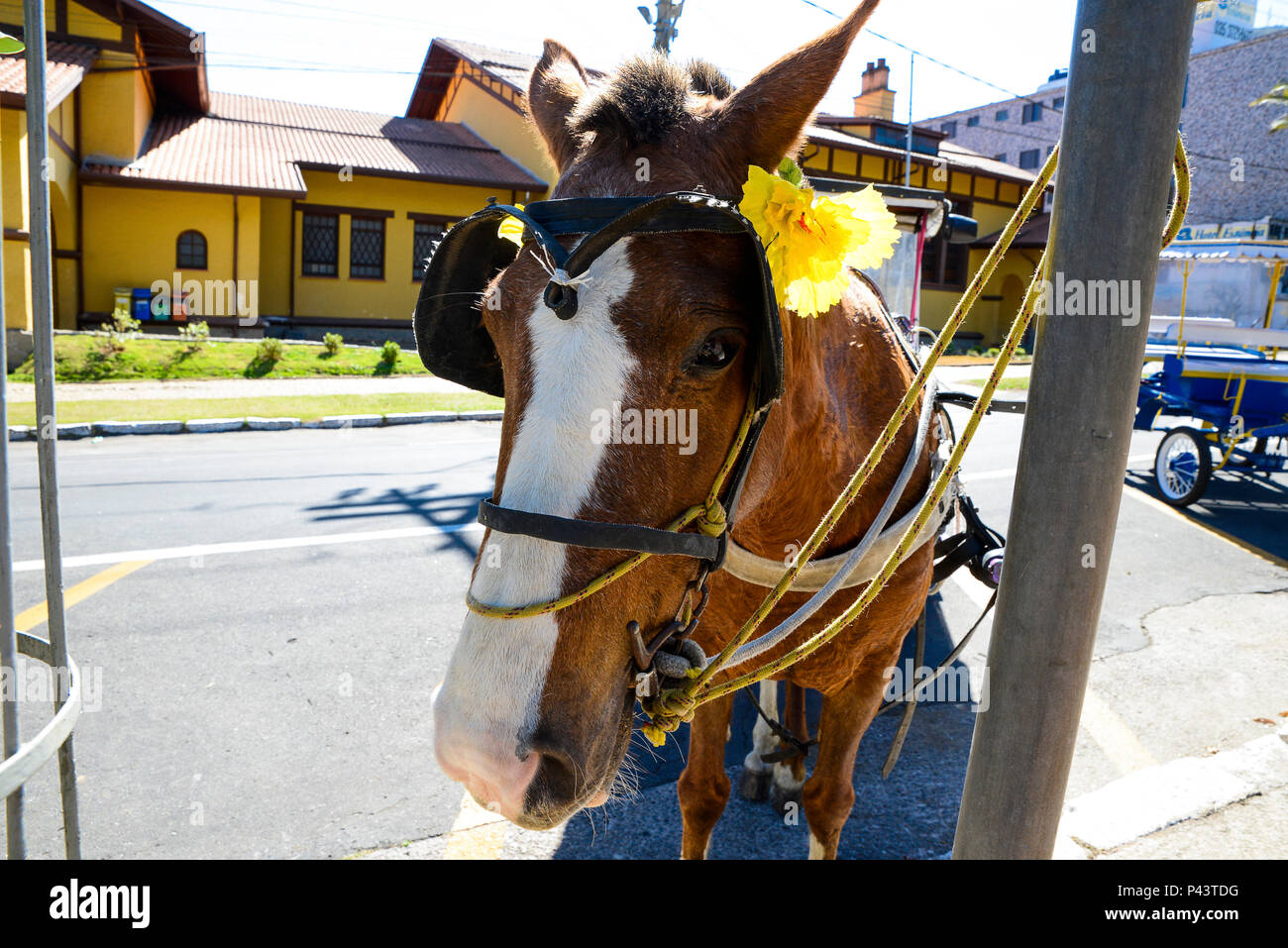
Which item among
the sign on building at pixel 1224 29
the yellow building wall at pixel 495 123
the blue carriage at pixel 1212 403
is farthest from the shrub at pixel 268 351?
the sign on building at pixel 1224 29

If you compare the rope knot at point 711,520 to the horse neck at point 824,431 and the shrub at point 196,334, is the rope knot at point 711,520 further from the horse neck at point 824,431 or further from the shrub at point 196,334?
the shrub at point 196,334

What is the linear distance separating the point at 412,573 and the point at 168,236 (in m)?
17.0

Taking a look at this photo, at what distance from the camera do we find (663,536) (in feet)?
4.73

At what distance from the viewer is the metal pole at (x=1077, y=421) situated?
1289mm

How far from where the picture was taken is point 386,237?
21578 mm

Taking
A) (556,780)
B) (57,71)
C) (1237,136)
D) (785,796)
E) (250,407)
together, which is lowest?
(785,796)

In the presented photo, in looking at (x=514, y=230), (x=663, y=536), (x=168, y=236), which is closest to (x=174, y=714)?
(x=514, y=230)

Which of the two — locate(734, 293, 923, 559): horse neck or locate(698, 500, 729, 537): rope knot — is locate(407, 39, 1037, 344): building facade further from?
locate(698, 500, 729, 537): rope knot

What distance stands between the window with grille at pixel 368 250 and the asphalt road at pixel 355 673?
47.1 ft

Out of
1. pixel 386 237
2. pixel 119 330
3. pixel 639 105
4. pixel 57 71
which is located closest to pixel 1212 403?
pixel 639 105

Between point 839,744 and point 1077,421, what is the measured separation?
5.60 feet

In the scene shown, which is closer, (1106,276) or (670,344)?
(1106,276)

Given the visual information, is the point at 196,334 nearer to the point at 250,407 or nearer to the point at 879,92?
the point at 250,407

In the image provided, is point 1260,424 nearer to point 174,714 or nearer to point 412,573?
point 412,573
